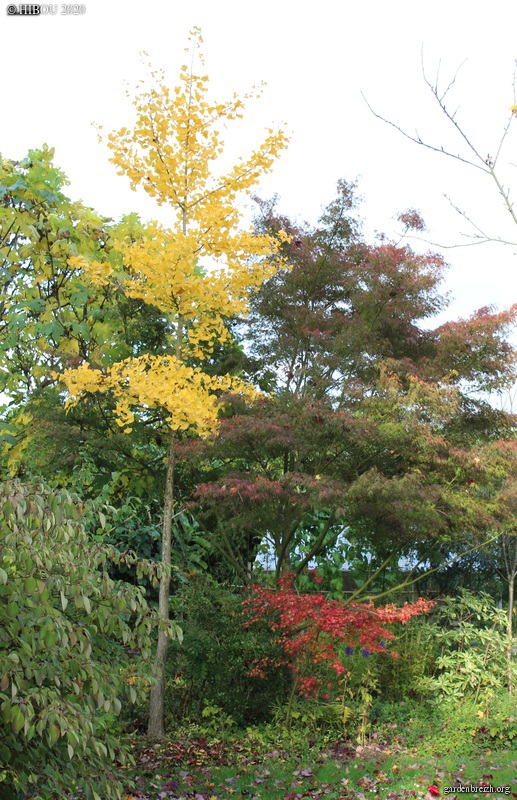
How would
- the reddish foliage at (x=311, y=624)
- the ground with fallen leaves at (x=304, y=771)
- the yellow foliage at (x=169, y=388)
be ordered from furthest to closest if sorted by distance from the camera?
the yellow foliage at (x=169, y=388), the reddish foliage at (x=311, y=624), the ground with fallen leaves at (x=304, y=771)

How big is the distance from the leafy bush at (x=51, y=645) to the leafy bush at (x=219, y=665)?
2.45 metres

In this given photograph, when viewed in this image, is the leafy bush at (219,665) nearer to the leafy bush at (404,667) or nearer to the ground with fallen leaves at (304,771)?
the ground with fallen leaves at (304,771)

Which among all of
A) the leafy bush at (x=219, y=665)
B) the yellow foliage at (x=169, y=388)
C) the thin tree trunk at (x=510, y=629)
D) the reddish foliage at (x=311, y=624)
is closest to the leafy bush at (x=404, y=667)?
the thin tree trunk at (x=510, y=629)

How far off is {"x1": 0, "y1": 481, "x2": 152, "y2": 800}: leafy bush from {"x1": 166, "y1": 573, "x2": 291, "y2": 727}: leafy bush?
245 cm

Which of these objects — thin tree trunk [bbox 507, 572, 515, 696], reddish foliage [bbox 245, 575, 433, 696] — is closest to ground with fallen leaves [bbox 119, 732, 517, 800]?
reddish foliage [bbox 245, 575, 433, 696]

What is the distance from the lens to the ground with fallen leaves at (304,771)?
439cm

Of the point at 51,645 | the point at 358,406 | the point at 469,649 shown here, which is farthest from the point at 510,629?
the point at 51,645

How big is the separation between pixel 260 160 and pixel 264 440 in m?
2.08

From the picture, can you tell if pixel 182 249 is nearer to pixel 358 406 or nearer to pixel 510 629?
pixel 358 406

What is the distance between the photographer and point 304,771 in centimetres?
→ 489

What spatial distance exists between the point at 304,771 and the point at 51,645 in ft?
8.98

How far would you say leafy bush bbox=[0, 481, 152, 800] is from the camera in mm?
2773

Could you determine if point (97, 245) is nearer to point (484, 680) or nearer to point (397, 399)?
point (397, 399)

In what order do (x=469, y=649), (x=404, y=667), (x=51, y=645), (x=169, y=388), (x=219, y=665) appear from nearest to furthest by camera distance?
(x=51, y=645)
(x=169, y=388)
(x=219, y=665)
(x=404, y=667)
(x=469, y=649)
